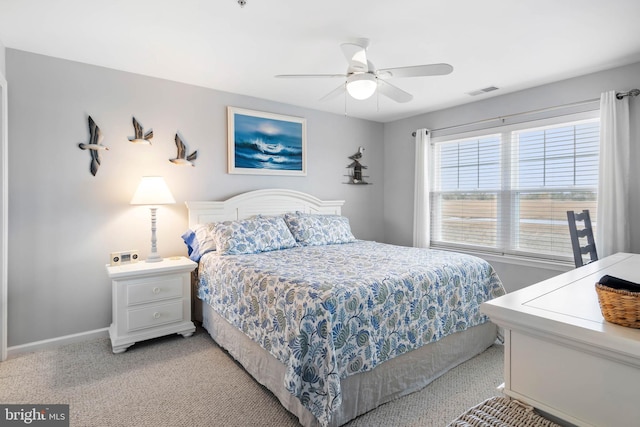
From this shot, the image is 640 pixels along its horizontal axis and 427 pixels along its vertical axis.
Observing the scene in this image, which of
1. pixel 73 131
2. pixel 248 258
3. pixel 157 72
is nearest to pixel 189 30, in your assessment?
pixel 157 72

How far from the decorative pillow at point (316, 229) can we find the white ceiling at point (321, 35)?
4.77 feet

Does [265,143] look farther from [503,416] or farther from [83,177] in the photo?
[503,416]

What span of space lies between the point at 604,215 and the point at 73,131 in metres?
4.73

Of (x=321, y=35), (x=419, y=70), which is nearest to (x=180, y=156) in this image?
(x=321, y=35)

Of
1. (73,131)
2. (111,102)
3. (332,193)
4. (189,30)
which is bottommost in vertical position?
(332,193)

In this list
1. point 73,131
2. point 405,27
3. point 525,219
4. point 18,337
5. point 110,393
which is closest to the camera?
point 110,393

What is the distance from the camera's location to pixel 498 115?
3.84 m

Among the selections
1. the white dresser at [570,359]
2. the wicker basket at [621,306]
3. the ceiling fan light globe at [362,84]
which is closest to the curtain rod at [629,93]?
the ceiling fan light globe at [362,84]

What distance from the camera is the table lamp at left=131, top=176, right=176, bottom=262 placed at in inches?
115

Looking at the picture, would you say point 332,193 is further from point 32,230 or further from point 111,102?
point 32,230

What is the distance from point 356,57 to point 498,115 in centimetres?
230

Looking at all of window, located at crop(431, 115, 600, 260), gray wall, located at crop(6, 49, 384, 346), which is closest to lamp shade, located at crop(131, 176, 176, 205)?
gray wall, located at crop(6, 49, 384, 346)

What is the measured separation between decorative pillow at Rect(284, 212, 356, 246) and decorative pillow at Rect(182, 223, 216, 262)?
858 mm

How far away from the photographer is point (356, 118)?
16.0 ft
